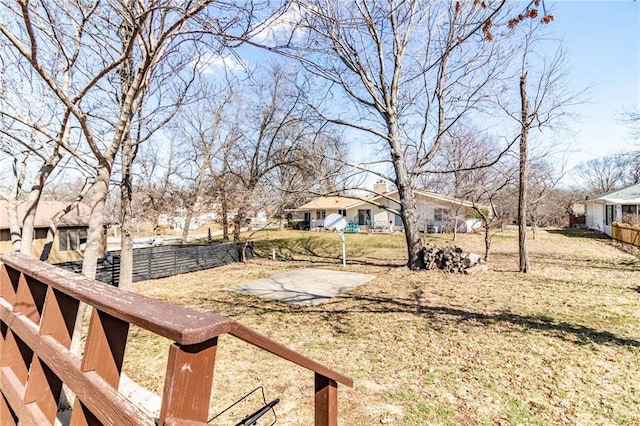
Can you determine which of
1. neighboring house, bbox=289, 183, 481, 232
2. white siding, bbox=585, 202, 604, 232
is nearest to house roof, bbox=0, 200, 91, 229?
neighboring house, bbox=289, 183, 481, 232

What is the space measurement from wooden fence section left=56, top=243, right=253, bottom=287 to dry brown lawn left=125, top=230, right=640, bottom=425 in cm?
220

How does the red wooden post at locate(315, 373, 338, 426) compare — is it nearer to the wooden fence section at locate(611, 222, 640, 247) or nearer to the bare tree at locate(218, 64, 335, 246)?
the bare tree at locate(218, 64, 335, 246)

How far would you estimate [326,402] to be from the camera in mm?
1532

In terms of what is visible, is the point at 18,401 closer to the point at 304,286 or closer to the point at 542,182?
the point at 304,286

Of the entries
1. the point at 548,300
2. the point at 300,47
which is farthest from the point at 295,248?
the point at 300,47

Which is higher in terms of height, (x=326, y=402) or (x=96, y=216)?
(x=96, y=216)

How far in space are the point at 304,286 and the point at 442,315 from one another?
4009mm

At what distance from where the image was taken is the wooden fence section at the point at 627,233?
45.8ft

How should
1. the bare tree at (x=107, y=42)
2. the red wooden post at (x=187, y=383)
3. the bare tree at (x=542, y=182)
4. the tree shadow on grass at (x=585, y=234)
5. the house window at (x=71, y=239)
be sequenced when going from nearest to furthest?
the red wooden post at (x=187, y=383) → the bare tree at (x=107, y=42) → the bare tree at (x=542, y=182) → the house window at (x=71, y=239) → the tree shadow on grass at (x=585, y=234)

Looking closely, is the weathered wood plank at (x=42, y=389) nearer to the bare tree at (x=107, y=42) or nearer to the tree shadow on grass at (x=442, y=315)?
the bare tree at (x=107, y=42)

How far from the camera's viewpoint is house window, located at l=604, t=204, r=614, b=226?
20.3 meters

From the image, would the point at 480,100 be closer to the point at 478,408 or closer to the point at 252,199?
the point at 252,199

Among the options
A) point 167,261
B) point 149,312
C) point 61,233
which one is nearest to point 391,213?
point 167,261

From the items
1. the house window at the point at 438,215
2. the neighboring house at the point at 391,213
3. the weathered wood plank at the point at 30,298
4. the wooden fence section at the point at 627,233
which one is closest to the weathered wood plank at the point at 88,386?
the weathered wood plank at the point at 30,298
